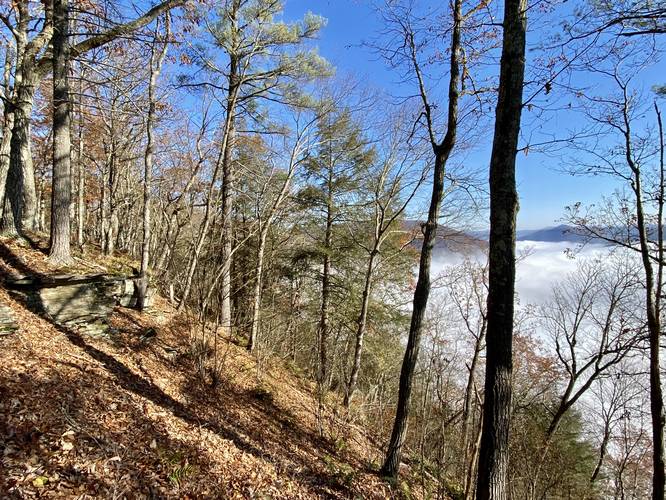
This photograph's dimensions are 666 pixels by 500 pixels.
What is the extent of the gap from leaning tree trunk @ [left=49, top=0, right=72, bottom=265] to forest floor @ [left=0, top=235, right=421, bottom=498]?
0.46m

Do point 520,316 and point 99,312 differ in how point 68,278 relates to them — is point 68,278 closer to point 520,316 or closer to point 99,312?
point 99,312

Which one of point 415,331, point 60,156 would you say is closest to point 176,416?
point 415,331

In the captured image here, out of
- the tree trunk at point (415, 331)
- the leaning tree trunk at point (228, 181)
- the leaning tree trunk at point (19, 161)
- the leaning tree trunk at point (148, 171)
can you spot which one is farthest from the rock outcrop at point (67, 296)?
the tree trunk at point (415, 331)

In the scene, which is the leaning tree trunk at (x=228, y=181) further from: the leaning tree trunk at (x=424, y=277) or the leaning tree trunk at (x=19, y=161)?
the leaning tree trunk at (x=424, y=277)

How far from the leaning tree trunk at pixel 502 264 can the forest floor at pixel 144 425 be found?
198 centimetres

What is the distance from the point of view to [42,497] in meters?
2.50

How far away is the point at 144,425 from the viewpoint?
3.77 metres

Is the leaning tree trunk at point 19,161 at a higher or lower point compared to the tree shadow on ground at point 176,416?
higher

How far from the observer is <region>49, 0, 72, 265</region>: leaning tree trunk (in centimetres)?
634

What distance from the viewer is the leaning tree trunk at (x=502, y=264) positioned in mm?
3535

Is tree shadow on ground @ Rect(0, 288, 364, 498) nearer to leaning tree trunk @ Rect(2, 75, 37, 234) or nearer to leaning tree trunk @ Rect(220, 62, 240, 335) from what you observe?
leaning tree trunk @ Rect(220, 62, 240, 335)

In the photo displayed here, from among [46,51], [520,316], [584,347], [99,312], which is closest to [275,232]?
[99,312]

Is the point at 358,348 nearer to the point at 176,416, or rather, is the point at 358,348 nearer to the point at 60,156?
the point at 176,416

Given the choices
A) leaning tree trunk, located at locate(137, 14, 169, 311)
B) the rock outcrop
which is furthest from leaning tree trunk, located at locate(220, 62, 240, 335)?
the rock outcrop
